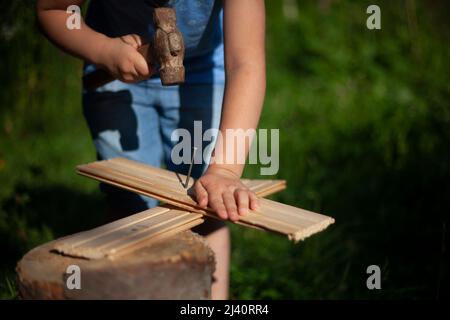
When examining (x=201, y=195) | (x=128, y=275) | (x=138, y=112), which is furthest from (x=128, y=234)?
(x=138, y=112)

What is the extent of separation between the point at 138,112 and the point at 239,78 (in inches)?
30.1

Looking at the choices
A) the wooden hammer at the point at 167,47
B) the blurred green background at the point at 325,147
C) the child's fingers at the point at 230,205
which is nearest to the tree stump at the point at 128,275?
the child's fingers at the point at 230,205

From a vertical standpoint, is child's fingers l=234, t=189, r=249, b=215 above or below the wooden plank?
above

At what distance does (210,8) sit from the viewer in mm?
2355

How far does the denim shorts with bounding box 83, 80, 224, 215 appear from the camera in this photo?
2604 millimetres

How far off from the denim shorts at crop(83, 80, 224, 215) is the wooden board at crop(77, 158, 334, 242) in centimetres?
34

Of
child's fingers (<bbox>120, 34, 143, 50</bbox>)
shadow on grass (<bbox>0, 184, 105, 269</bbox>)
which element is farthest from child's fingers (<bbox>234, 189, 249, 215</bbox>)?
shadow on grass (<bbox>0, 184, 105, 269</bbox>)

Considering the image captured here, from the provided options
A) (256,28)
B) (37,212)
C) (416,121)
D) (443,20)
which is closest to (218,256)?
(256,28)

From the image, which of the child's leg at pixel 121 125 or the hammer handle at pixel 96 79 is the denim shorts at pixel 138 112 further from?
the hammer handle at pixel 96 79

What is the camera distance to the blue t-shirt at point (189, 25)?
236 cm

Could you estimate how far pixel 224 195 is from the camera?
1.85 m

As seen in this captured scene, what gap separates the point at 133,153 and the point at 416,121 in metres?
2.45

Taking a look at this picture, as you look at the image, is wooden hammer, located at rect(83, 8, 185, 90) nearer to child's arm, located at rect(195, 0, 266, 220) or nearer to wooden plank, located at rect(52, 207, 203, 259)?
child's arm, located at rect(195, 0, 266, 220)

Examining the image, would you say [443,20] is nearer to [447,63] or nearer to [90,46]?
[447,63]
